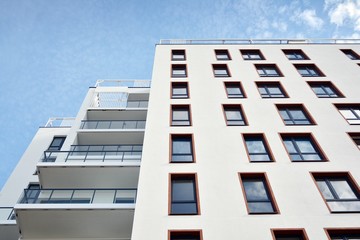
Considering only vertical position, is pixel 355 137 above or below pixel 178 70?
below

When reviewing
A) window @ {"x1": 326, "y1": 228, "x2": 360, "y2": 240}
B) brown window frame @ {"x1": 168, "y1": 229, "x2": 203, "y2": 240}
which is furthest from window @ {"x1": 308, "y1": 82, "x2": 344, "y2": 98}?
brown window frame @ {"x1": 168, "y1": 229, "x2": 203, "y2": 240}

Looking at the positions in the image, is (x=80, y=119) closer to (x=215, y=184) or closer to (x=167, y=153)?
(x=167, y=153)

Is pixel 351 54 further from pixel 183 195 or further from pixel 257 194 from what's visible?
pixel 183 195

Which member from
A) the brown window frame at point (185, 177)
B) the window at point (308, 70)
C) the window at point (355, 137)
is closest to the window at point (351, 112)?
the window at point (355, 137)

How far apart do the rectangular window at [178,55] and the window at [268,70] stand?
6.18 meters

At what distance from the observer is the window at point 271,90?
18.1 meters

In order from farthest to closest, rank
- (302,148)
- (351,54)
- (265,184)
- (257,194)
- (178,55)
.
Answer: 1. (178,55)
2. (351,54)
3. (302,148)
4. (265,184)
5. (257,194)

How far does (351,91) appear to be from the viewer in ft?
58.5

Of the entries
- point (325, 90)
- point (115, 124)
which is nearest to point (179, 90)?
point (115, 124)

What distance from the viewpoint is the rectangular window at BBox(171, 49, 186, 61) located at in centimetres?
2354

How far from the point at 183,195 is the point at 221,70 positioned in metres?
12.0

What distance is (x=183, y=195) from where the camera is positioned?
39.7 feet

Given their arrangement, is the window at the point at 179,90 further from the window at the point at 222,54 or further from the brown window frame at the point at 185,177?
the brown window frame at the point at 185,177

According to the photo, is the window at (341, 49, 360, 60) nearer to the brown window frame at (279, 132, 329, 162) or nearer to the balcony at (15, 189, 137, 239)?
the brown window frame at (279, 132, 329, 162)
